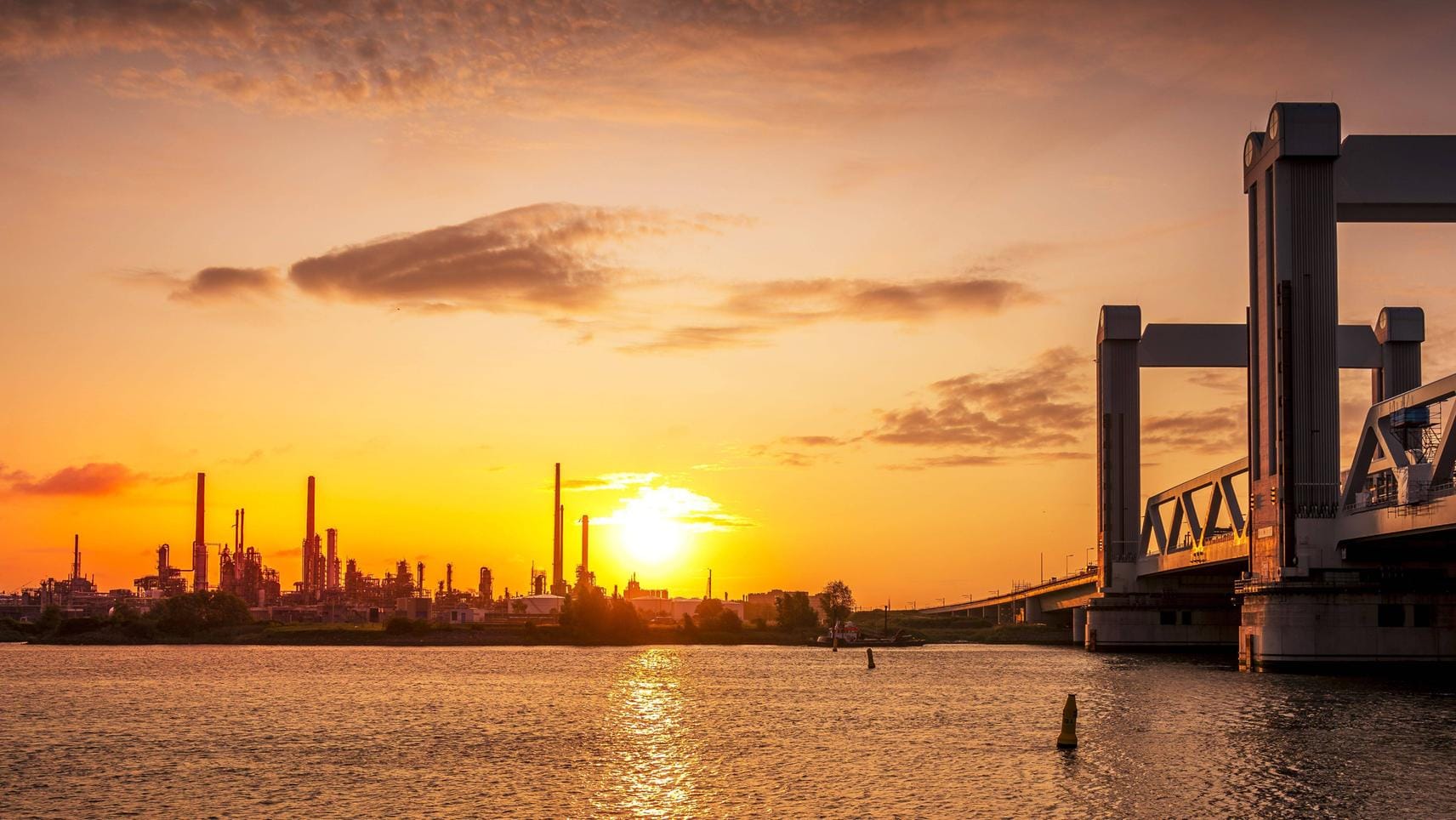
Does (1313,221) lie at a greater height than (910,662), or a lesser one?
greater

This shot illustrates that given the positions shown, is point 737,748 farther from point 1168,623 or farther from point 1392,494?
point 1168,623

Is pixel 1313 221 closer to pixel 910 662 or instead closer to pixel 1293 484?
pixel 1293 484

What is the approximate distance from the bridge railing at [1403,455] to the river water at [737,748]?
1022 cm

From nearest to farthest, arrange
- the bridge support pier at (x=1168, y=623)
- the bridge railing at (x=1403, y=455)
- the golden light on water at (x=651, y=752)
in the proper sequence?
1. the golden light on water at (x=651, y=752)
2. the bridge railing at (x=1403, y=455)
3. the bridge support pier at (x=1168, y=623)

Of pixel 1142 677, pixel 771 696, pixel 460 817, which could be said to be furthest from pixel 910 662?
pixel 460 817

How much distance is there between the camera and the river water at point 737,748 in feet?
133

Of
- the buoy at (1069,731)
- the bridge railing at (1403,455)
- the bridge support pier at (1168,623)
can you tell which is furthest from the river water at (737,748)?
the bridge support pier at (1168,623)

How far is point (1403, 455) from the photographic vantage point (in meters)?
72.6

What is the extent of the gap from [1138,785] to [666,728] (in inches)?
1038

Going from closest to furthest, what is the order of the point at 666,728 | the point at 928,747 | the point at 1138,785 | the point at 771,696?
the point at 1138,785
the point at 928,747
the point at 666,728
the point at 771,696

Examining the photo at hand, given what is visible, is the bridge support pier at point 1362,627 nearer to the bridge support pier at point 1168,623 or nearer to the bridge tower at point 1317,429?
the bridge tower at point 1317,429

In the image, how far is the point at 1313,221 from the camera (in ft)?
271

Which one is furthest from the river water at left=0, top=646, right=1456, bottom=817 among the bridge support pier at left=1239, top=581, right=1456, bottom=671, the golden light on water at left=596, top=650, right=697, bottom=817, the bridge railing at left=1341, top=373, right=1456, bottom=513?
the bridge railing at left=1341, top=373, right=1456, bottom=513

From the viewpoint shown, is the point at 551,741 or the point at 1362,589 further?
the point at 1362,589
